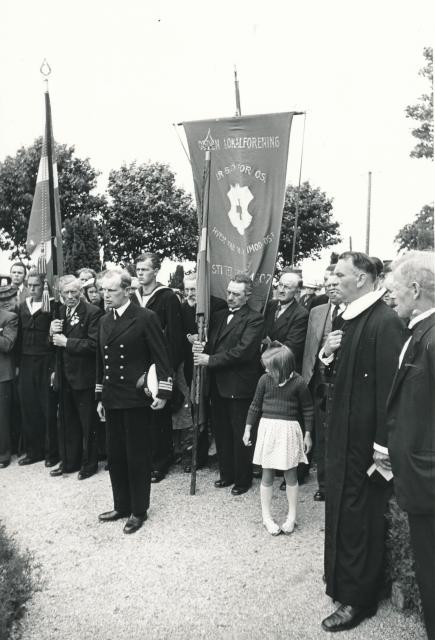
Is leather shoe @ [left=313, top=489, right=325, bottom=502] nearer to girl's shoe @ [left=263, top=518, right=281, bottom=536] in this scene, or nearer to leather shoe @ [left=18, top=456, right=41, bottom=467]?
girl's shoe @ [left=263, top=518, right=281, bottom=536]

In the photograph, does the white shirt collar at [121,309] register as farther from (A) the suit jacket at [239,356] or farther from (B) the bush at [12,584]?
(B) the bush at [12,584]

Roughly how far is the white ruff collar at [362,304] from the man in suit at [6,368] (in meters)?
4.80

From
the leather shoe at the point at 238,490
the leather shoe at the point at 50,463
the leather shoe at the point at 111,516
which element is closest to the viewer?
the leather shoe at the point at 111,516

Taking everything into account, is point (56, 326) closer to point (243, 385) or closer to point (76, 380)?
point (76, 380)

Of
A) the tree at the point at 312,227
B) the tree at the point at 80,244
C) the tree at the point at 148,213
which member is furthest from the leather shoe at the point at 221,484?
the tree at the point at 312,227

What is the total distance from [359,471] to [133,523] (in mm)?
2354

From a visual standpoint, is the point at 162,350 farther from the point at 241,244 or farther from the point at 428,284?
the point at 428,284

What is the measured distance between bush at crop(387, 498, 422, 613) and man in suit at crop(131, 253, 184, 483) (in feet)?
11.0

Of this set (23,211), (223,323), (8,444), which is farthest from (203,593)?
(23,211)

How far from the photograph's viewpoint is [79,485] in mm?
6312

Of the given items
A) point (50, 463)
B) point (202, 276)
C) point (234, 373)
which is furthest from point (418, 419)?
point (50, 463)

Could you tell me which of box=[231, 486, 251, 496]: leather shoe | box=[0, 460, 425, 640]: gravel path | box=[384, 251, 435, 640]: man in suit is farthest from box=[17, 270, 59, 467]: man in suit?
box=[384, 251, 435, 640]: man in suit

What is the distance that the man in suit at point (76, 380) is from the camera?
6.56 meters

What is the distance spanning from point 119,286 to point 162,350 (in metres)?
0.67
